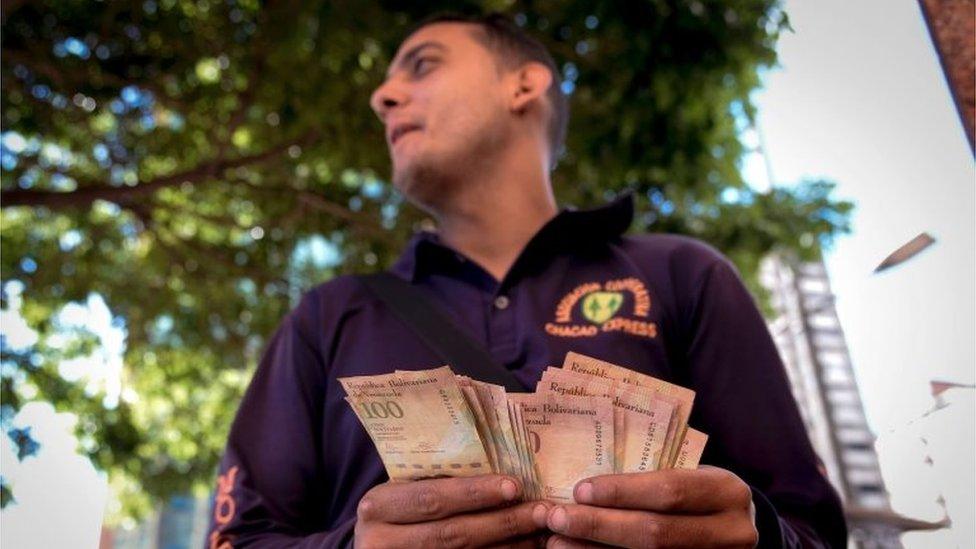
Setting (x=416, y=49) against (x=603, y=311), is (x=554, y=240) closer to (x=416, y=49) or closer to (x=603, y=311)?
(x=603, y=311)

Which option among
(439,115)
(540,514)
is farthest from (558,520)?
(439,115)

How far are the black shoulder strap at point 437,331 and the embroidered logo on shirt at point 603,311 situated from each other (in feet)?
0.81

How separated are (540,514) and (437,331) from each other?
2.68ft

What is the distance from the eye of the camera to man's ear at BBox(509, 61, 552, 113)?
286 centimetres

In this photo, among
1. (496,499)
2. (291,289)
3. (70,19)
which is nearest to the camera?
(496,499)

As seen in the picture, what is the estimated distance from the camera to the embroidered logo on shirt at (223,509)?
1.92 meters

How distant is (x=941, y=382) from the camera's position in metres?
1.96

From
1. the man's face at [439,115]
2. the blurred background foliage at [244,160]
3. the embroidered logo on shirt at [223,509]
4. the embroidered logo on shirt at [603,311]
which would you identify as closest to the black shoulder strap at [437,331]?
the embroidered logo on shirt at [603,311]

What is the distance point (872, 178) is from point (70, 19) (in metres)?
3.93

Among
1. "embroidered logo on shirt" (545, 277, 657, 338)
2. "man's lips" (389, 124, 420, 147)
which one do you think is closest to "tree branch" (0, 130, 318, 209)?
"man's lips" (389, 124, 420, 147)

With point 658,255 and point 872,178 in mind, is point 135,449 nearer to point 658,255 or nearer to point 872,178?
point 658,255

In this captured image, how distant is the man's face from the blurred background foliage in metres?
1.30

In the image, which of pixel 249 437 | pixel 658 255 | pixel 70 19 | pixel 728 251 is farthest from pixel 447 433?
pixel 728 251

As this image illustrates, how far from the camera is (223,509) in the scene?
78.1 inches
